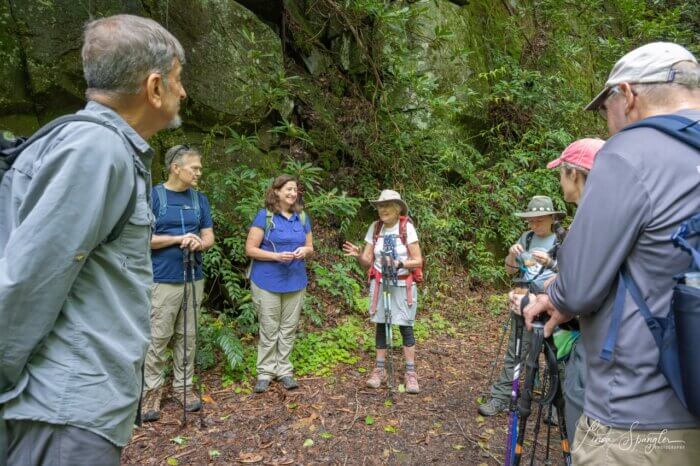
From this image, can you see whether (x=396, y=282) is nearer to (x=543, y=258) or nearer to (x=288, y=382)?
(x=288, y=382)

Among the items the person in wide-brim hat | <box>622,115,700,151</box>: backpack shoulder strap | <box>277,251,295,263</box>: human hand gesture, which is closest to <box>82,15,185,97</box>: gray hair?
<box>622,115,700,151</box>: backpack shoulder strap

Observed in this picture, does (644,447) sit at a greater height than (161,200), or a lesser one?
lesser

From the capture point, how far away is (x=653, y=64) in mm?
1613

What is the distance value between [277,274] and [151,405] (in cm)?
168

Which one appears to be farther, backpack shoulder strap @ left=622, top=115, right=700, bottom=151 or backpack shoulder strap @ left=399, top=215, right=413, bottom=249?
backpack shoulder strap @ left=399, top=215, right=413, bottom=249

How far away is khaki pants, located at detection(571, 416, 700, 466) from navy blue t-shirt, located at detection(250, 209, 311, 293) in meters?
3.48

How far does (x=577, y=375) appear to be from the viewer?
221cm

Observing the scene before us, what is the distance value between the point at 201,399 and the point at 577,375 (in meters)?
3.49

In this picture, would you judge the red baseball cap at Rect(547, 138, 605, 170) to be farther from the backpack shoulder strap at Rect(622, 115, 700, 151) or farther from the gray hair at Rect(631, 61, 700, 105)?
the backpack shoulder strap at Rect(622, 115, 700, 151)

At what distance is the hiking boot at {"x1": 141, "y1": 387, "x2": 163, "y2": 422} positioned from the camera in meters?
4.09

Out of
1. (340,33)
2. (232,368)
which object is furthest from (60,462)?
(340,33)

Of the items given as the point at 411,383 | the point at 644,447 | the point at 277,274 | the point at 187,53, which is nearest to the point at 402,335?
the point at 411,383

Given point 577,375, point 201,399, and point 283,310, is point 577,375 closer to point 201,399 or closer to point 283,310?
point 283,310

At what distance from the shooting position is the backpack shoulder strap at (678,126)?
56.8 inches
